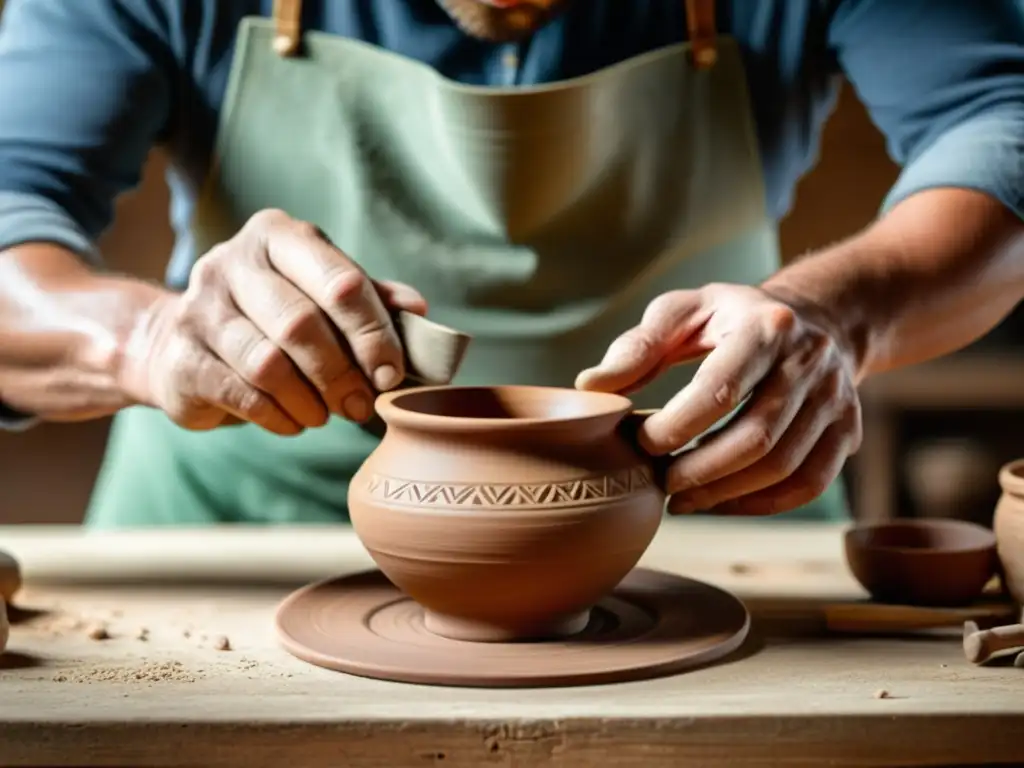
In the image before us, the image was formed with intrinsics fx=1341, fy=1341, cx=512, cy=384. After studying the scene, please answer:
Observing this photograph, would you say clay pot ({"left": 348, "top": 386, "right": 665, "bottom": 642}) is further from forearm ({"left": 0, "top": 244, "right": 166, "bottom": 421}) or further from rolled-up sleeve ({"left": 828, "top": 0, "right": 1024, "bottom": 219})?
rolled-up sleeve ({"left": 828, "top": 0, "right": 1024, "bottom": 219})

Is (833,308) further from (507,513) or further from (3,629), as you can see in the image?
(3,629)

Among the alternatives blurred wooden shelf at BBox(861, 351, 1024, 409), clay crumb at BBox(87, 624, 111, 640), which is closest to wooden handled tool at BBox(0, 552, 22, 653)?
clay crumb at BBox(87, 624, 111, 640)

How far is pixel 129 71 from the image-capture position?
6.24 feet

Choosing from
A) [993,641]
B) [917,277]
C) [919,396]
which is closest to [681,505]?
[993,641]

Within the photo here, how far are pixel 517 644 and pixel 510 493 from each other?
17 cm

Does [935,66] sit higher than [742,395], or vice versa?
[935,66]

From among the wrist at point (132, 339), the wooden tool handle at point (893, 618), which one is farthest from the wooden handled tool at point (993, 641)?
the wrist at point (132, 339)

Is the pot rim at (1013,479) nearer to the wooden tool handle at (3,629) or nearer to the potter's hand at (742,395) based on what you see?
the potter's hand at (742,395)

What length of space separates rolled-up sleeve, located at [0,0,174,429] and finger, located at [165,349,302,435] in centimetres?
46

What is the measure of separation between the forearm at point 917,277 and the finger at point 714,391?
0.28m

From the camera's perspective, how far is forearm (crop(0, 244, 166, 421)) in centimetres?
161

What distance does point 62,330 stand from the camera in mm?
1669

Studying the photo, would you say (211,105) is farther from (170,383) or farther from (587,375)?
(587,375)

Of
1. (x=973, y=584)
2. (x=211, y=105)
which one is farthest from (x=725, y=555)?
(x=211, y=105)
